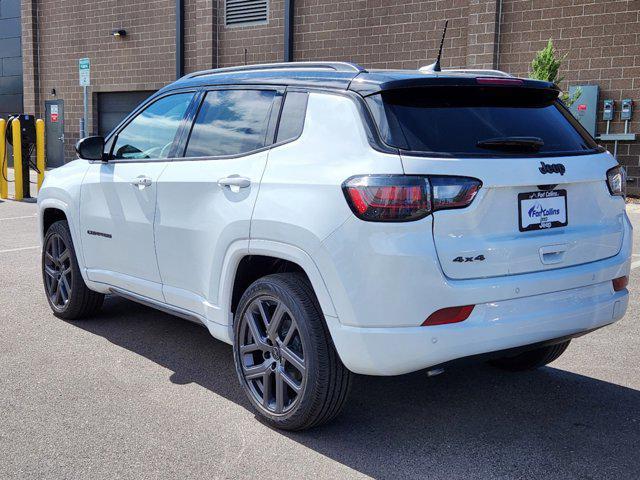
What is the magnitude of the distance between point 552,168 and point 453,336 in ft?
3.13

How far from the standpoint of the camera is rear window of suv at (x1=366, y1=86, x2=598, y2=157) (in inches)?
128

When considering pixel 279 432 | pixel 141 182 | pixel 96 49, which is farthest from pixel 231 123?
pixel 96 49

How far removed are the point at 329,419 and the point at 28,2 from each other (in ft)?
83.7

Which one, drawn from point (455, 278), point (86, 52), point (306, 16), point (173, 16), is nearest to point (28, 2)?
point (86, 52)

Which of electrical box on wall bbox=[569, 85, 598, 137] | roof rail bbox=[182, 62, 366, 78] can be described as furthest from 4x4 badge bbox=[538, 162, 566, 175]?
electrical box on wall bbox=[569, 85, 598, 137]

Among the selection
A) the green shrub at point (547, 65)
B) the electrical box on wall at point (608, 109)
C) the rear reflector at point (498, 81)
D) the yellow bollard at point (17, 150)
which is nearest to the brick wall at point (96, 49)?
the yellow bollard at point (17, 150)

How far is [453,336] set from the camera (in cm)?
312

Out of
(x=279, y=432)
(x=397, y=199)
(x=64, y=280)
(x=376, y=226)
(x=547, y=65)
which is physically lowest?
(x=279, y=432)

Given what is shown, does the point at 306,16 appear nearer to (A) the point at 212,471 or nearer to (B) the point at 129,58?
(B) the point at 129,58

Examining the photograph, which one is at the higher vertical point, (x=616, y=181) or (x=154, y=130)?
(x=154, y=130)

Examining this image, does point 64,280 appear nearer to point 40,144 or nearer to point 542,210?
point 542,210

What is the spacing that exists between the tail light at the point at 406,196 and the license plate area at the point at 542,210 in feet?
1.01

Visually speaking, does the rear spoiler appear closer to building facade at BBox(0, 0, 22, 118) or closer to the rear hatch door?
the rear hatch door

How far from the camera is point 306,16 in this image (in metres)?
19.5
